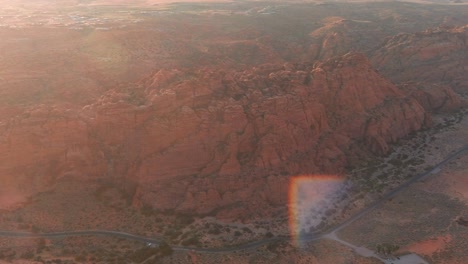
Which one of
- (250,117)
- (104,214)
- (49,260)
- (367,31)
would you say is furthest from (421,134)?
(367,31)

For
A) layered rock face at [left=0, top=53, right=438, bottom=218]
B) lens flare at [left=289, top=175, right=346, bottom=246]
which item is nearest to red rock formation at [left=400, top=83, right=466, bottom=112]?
layered rock face at [left=0, top=53, right=438, bottom=218]

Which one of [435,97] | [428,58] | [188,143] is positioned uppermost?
[428,58]

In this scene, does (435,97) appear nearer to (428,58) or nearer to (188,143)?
(428,58)

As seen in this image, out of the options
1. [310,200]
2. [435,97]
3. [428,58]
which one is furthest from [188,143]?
[428,58]

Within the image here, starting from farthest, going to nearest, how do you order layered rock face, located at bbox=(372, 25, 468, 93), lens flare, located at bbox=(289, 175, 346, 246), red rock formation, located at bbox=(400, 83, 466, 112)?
layered rock face, located at bbox=(372, 25, 468, 93) → red rock formation, located at bbox=(400, 83, 466, 112) → lens flare, located at bbox=(289, 175, 346, 246)

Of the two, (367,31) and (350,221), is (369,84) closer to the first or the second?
(350,221)

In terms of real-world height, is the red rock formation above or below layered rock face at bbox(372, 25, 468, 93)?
below

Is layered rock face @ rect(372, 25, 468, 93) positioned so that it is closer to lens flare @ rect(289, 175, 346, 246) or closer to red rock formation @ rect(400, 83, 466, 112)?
red rock formation @ rect(400, 83, 466, 112)
